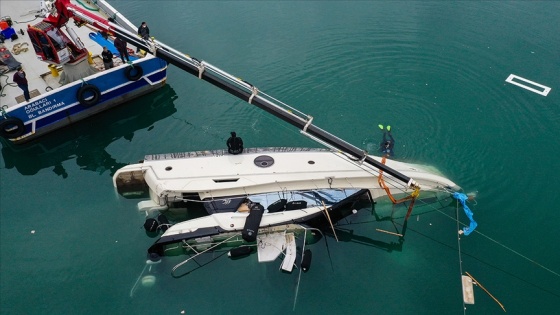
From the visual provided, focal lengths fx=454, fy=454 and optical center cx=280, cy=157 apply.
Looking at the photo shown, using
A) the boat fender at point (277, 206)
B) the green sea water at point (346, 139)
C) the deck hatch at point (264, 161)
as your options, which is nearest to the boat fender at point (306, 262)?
the green sea water at point (346, 139)

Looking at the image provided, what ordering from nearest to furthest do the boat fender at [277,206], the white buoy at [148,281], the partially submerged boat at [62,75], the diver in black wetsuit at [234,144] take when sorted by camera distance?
the white buoy at [148,281], the boat fender at [277,206], the diver in black wetsuit at [234,144], the partially submerged boat at [62,75]

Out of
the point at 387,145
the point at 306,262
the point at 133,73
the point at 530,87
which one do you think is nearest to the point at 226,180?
the point at 306,262

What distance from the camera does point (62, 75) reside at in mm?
16484

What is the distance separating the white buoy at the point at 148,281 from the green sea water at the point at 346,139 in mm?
150

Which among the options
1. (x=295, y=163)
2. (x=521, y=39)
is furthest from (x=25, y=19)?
(x=521, y=39)

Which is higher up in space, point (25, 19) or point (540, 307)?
point (25, 19)

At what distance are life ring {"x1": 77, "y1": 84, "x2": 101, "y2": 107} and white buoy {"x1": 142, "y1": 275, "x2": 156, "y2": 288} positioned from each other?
24.8 ft

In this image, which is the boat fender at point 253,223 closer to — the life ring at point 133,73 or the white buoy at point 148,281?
the white buoy at point 148,281

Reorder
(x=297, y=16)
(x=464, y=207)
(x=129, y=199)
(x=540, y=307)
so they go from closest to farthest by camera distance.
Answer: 1. (x=540, y=307)
2. (x=464, y=207)
3. (x=129, y=199)
4. (x=297, y=16)

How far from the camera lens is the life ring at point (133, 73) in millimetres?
16766

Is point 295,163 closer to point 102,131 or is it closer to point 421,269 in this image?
point 421,269

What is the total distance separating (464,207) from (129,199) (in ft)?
33.1

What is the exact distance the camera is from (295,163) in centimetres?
1351

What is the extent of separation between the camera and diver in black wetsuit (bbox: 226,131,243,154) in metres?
13.6
